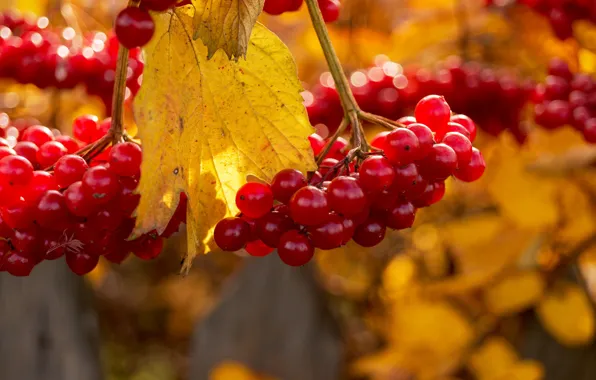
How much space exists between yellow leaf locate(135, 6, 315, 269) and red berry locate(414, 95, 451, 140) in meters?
0.09

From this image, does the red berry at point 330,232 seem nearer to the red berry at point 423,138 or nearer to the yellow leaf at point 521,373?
the red berry at point 423,138

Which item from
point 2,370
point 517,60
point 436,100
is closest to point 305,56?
point 517,60

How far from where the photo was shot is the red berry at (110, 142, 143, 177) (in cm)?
53

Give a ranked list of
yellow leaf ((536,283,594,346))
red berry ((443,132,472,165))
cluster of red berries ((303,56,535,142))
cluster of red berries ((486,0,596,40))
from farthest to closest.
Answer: yellow leaf ((536,283,594,346)), cluster of red berries ((303,56,535,142)), cluster of red berries ((486,0,596,40)), red berry ((443,132,472,165))

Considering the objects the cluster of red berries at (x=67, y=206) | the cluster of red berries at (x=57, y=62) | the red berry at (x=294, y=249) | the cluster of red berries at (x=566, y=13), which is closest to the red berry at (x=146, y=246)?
the cluster of red berries at (x=67, y=206)

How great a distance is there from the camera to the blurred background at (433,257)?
51.9 inches

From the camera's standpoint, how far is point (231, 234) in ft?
1.82

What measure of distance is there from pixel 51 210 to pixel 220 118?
140 mm

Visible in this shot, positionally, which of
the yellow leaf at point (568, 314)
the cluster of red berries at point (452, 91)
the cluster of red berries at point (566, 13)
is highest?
the cluster of red berries at point (566, 13)

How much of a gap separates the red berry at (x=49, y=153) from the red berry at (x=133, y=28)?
132mm

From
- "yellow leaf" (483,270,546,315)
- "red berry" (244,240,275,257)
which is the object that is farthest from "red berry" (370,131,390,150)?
"yellow leaf" (483,270,546,315)

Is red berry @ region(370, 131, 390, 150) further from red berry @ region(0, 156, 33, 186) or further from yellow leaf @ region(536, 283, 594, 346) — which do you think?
yellow leaf @ region(536, 283, 594, 346)

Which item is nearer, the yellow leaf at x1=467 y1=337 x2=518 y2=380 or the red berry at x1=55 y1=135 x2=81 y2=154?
the red berry at x1=55 y1=135 x2=81 y2=154

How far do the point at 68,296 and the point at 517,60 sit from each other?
1154 millimetres
